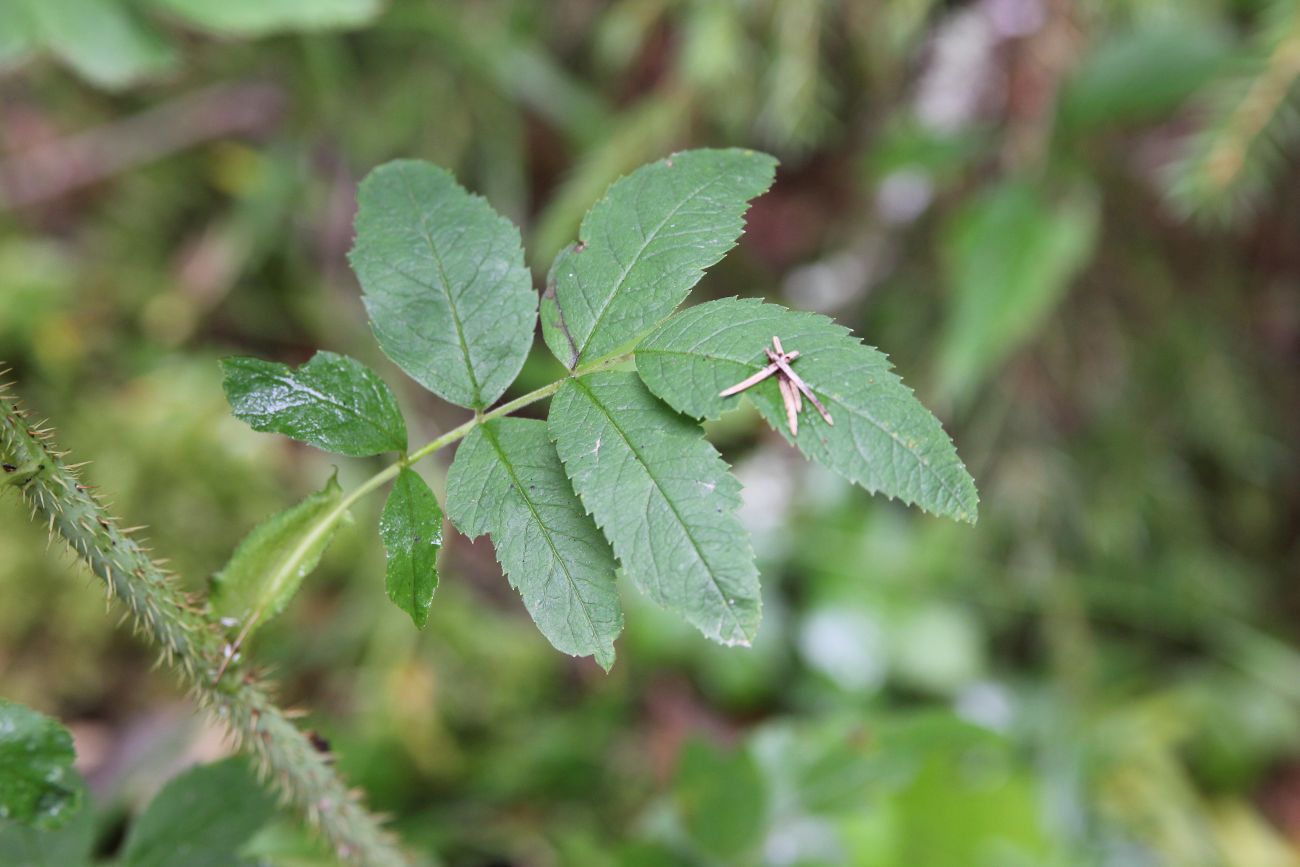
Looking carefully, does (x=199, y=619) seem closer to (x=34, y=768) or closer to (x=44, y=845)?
(x=34, y=768)

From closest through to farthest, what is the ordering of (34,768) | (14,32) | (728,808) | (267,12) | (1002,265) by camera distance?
(34,768), (728,808), (14,32), (267,12), (1002,265)

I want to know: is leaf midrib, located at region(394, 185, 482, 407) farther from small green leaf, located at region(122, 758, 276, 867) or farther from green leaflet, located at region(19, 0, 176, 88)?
green leaflet, located at region(19, 0, 176, 88)

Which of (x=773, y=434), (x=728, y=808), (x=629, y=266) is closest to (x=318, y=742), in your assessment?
(x=629, y=266)

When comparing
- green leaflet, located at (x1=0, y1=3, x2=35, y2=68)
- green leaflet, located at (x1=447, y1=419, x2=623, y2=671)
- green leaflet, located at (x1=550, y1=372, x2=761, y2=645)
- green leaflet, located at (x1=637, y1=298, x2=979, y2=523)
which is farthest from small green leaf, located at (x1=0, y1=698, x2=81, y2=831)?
green leaflet, located at (x1=0, y1=3, x2=35, y2=68)

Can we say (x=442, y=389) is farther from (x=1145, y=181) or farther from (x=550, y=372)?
(x=1145, y=181)

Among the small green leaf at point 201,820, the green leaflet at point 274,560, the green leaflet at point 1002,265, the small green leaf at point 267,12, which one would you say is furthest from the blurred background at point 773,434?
the green leaflet at point 274,560

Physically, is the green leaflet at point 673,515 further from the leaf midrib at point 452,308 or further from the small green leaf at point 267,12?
the small green leaf at point 267,12
